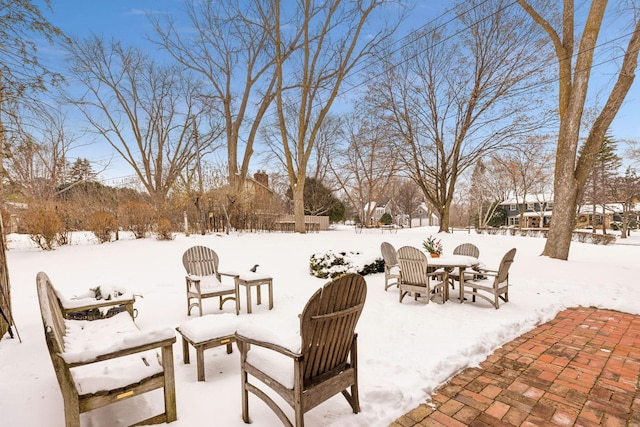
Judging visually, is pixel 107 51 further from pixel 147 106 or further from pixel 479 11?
pixel 479 11

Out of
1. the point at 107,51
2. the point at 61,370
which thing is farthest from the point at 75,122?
the point at 61,370

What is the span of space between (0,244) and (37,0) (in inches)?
107

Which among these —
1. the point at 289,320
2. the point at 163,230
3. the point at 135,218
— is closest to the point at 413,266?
the point at 289,320

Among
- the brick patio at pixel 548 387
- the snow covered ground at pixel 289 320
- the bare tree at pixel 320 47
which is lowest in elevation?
the brick patio at pixel 548 387

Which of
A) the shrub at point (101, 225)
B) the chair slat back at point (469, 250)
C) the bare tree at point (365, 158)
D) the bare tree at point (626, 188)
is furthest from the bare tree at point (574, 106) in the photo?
the bare tree at point (626, 188)

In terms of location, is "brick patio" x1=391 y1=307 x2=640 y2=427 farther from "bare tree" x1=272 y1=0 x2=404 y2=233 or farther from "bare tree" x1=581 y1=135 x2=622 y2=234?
"bare tree" x1=581 y1=135 x2=622 y2=234

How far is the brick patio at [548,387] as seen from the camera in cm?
219

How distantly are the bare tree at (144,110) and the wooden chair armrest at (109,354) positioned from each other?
16.1m

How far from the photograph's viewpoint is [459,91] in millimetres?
14023

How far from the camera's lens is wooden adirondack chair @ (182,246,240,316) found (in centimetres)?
452

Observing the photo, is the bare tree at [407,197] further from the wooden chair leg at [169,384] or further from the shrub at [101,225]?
the wooden chair leg at [169,384]

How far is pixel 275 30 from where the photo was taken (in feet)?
47.2

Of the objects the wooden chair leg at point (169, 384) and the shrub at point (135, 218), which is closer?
the wooden chair leg at point (169, 384)

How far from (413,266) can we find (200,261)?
11.8 ft
